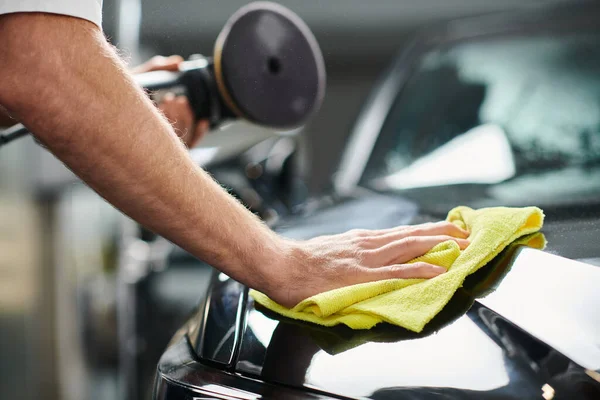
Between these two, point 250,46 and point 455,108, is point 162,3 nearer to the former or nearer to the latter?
point 250,46

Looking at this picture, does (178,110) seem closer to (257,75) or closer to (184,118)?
(184,118)

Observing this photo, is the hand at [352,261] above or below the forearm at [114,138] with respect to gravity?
below

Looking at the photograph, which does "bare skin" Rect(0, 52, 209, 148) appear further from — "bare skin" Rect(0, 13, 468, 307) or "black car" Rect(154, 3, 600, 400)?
"bare skin" Rect(0, 13, 468, 307)

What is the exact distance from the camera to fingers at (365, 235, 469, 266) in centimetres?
123

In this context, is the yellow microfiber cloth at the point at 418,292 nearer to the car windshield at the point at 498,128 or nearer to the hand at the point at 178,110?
the car windshield at the point at 498,128

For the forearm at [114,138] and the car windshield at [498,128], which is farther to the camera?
the car windshield at [498,128]

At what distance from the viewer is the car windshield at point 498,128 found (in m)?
1.71

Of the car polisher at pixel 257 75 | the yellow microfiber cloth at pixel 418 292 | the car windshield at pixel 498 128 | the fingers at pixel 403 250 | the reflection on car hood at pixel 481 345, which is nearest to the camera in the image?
the reflection on car hood at pixel 481 345

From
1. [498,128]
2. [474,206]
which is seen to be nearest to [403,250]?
[474,206]

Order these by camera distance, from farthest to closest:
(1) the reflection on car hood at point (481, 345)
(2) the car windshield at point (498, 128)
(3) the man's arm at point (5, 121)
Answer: (2) the car windshield at point (498, 128), (3) the man's arm at point (5, 121), (1) the reflection on car hood at point (481, 345)

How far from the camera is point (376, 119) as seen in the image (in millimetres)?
2414

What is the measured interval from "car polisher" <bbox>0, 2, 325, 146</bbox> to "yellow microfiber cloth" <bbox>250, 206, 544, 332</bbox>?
16.2 inches

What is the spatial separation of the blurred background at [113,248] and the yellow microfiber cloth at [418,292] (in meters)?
0.42

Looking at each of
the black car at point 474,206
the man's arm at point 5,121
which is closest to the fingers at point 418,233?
the black car at point 474,206
